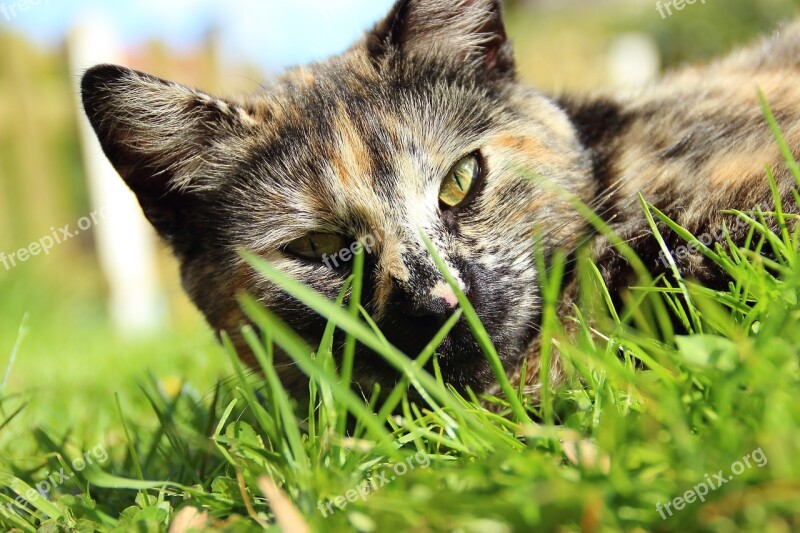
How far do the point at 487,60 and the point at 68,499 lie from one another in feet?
5.73

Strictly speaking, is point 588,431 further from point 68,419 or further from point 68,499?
point 68,419

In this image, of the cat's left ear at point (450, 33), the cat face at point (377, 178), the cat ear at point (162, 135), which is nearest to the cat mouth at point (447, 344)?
the cat face at point (377, 178)

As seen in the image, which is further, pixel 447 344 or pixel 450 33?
pixel 450 33

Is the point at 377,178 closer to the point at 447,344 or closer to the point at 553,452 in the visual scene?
the point at 447,344

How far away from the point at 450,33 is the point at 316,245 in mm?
850

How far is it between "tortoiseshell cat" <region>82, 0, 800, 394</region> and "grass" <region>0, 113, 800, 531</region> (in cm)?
30

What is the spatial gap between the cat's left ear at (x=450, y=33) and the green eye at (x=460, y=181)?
40 cm

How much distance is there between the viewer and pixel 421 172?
1828mm

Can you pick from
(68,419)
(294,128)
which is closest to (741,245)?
(294,128)

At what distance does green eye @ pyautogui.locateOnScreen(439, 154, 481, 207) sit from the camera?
6.22 feet

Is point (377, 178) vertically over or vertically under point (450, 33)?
under

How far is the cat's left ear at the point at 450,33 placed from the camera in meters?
2.08

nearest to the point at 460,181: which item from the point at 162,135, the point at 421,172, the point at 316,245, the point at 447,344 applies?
the point at 421,172

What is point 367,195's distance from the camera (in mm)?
1771
